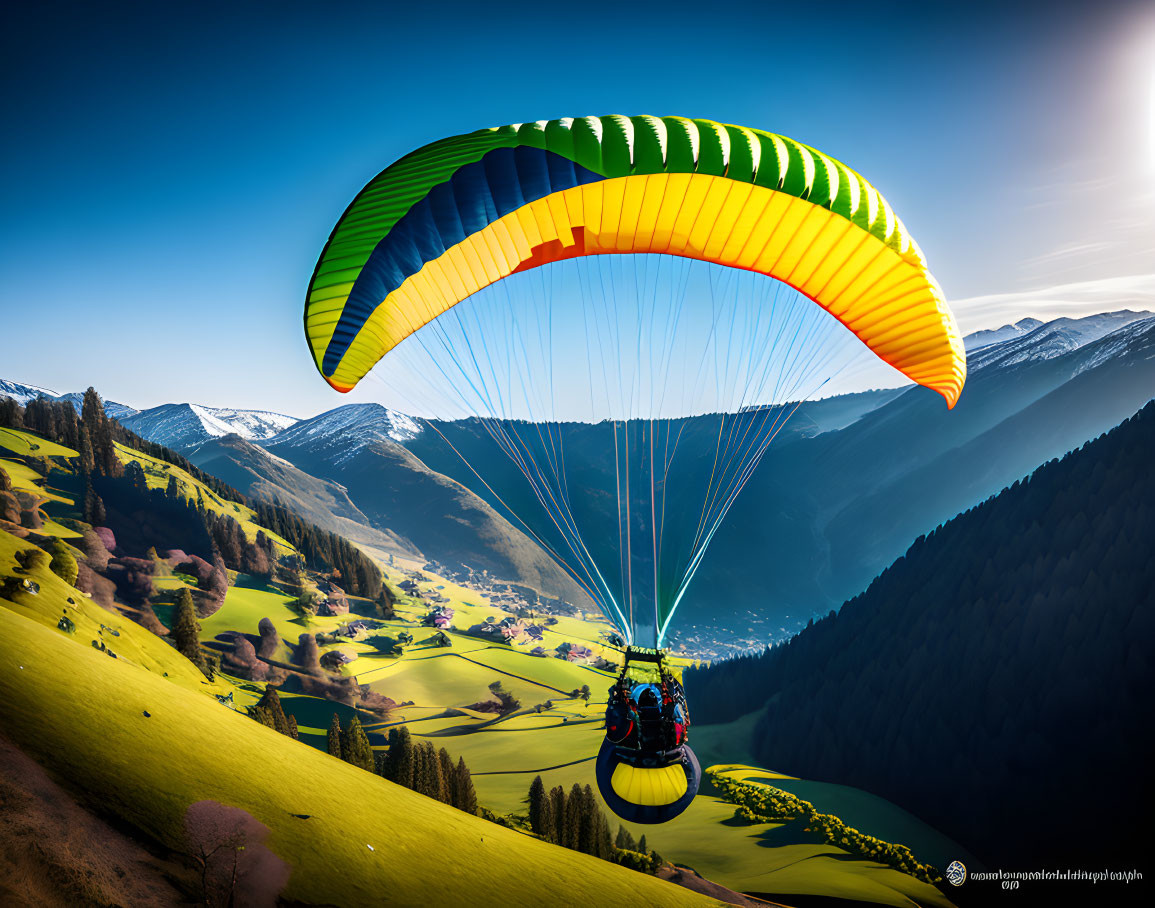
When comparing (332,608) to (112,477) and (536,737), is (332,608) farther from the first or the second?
(536,737)

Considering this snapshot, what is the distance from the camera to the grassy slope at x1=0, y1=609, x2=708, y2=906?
11969 millimetres

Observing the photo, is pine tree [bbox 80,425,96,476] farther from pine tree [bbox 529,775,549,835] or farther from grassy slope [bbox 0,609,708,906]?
pine tree [bbox 529,775,549,835]

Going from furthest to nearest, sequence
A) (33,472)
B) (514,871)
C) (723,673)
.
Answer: (723,673)
(33,472)
(514,871)

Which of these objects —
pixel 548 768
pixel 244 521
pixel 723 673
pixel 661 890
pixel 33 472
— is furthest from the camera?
pixel 244 521

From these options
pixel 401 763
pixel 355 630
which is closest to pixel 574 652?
pixel 355 630

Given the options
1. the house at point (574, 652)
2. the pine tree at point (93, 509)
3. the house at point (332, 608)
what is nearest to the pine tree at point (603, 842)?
the house at point (332, 608)

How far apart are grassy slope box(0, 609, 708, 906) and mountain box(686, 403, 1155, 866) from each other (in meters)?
28.8

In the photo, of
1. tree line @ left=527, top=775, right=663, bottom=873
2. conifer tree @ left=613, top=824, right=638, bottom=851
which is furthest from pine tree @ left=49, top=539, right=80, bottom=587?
conifer tree @ left=613, top=824, right=638, bottom=851

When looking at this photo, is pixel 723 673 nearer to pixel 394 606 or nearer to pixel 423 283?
pixel 394 606

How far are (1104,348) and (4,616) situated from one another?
221 m

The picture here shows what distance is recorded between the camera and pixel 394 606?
7000cm

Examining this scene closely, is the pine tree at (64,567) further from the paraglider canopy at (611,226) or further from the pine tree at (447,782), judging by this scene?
the paraglider canopy at (611,226)


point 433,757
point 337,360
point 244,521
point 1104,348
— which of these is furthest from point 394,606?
point 1104,348

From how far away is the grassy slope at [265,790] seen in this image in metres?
12.0
